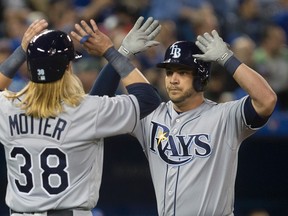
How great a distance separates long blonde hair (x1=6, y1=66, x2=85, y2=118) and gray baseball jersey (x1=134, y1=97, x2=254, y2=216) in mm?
931

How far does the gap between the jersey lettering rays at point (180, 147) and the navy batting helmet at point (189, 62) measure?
0.31 m

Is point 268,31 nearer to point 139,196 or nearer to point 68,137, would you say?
point 139,196

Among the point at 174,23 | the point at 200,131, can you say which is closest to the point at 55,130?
the point at 200,131

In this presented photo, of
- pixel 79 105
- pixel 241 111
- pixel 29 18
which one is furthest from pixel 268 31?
pixel 79 105

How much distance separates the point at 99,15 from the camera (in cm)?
1070

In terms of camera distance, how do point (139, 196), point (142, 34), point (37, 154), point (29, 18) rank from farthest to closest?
point (29, 18)
point (139, 196)
point (142, 34)
point (37, 154)

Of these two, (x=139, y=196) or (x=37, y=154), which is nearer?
(x=37, y=154)

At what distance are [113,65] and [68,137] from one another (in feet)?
1.66

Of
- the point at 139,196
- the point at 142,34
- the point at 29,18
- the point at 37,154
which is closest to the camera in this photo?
the point at 37,154

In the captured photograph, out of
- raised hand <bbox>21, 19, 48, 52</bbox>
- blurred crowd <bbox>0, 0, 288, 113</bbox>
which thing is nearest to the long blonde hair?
raised hand <bbox>21, 19, 48, 52</bbox>

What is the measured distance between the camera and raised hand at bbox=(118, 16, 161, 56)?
5316 mm

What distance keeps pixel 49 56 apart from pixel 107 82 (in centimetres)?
53

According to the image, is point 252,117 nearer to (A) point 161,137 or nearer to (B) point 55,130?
(A) point 161,137

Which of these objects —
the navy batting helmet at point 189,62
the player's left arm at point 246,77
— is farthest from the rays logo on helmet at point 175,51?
the player's left arm at point 246,77
